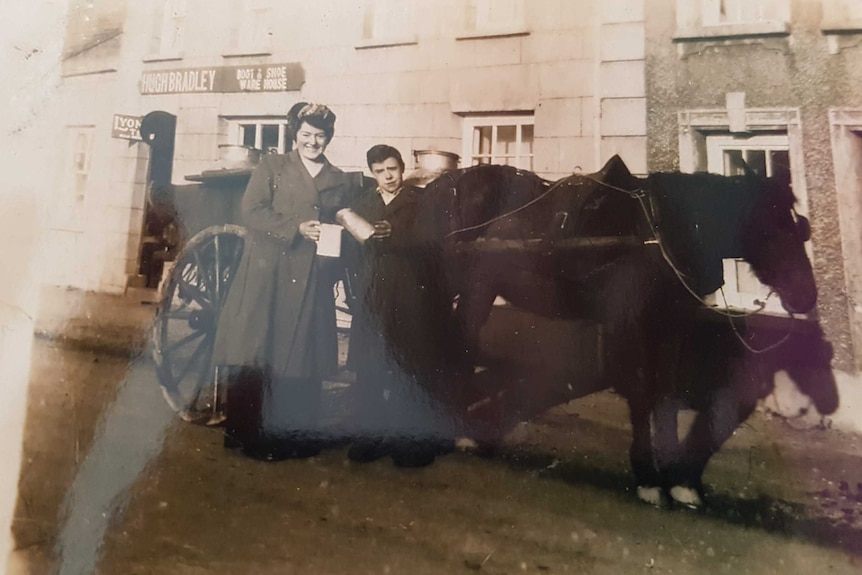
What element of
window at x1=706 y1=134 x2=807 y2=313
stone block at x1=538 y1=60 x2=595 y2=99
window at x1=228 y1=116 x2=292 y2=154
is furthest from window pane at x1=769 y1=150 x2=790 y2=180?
window at x1=228 y1=116 x2=292 y2=154

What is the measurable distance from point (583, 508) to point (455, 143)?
0.91m

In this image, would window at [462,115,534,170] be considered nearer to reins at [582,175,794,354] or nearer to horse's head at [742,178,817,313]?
reins at [582,175,794,354]

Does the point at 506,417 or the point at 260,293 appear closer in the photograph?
the point at 506,417

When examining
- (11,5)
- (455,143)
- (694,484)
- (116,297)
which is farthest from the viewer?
(11,5)

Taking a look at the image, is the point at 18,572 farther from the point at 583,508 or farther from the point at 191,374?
the point at 583,508

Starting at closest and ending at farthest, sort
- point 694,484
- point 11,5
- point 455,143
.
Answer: point 694,484 < point 455,143 < point 11,5

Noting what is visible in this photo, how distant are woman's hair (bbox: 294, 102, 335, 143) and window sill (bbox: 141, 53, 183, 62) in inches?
16.7

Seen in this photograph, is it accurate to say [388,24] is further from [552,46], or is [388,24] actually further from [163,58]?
[163,58]

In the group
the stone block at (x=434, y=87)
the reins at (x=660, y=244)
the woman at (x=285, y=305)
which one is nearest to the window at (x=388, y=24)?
the stone block at (x=434, y=87)

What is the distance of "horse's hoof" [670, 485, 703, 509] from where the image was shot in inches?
42.4

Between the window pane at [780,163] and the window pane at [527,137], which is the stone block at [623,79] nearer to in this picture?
the window pane at [527,137]

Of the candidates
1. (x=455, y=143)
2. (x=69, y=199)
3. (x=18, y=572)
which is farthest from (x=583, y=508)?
(x=69, y=199)

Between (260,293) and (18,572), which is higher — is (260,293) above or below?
above

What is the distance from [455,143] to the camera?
48.6 inches
